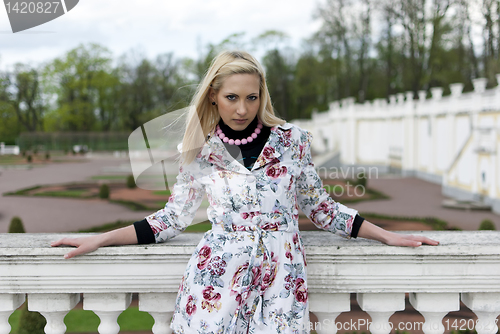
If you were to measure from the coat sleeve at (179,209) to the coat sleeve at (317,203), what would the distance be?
37 cm

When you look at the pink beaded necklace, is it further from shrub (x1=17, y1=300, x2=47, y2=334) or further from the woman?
shrub (x1=17, y1=300, x2=47, y2=334)

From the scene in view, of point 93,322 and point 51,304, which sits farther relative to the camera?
point 93,322

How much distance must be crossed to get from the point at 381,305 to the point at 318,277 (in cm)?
26

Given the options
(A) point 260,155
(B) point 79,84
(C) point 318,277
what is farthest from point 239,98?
(B) point 79,84

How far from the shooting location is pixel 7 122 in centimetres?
3288

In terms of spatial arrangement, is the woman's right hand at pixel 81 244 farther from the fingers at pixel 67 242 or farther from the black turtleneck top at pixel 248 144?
the black turtleneck top at pixel 248 144

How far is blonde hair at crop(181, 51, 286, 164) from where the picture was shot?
1532 mm

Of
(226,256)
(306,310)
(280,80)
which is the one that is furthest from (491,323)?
(280,80)

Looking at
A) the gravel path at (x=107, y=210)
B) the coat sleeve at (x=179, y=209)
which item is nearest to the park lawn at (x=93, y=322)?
the gravel path at (x=107, y=210)

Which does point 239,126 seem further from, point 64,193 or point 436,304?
point 64,193

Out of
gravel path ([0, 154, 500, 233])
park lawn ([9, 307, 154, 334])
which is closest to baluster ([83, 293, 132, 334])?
park lawn ([9, 307, 154, 334])

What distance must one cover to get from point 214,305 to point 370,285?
554mm

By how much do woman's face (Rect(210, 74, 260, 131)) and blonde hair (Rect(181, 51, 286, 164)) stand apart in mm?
21

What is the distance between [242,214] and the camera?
1.49 metres
